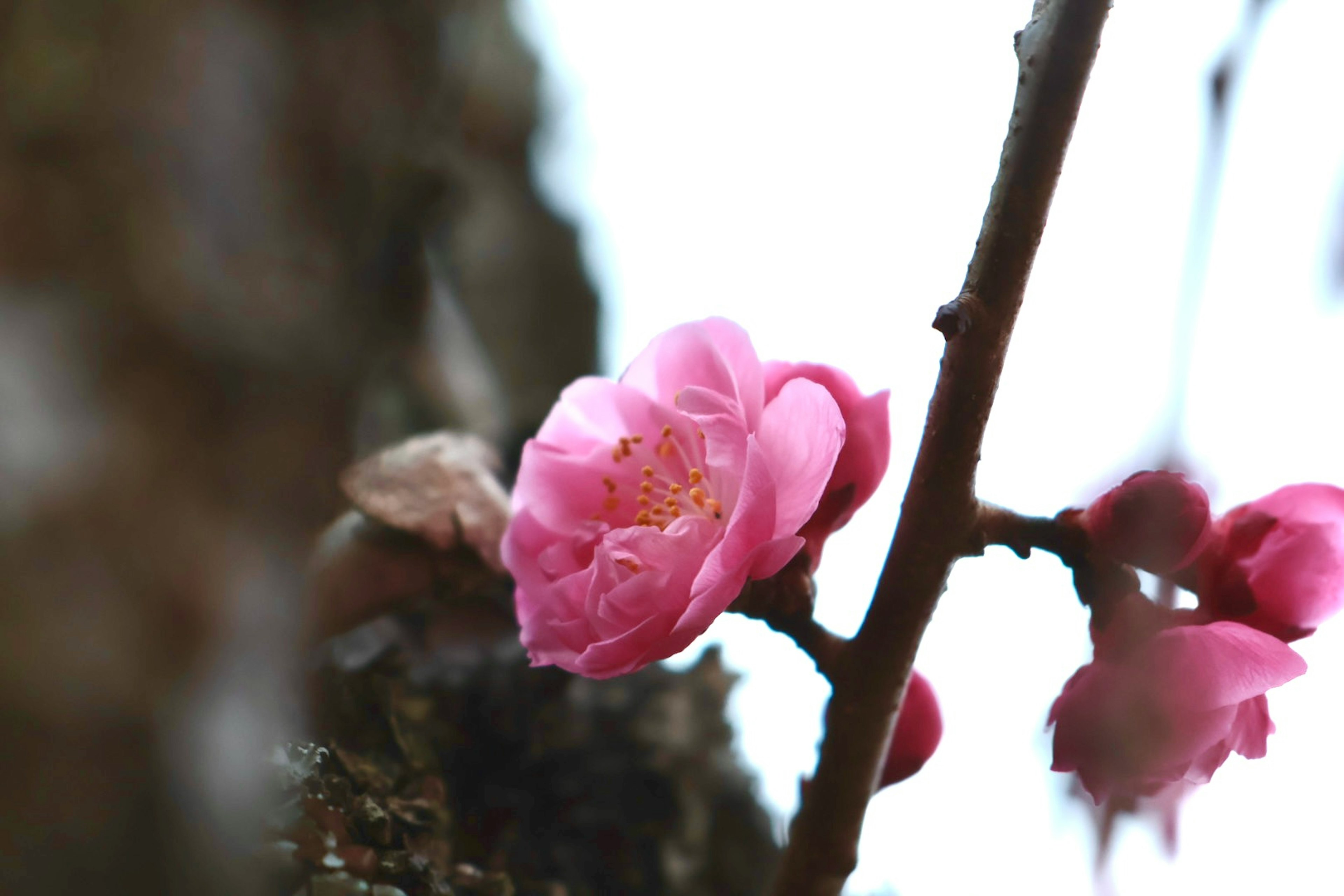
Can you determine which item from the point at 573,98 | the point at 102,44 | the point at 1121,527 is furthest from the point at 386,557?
the point at 573,98

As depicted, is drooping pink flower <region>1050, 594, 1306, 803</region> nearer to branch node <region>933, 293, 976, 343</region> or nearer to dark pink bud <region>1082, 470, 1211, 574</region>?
dark pink bud <region>1082, 470, 1211, 574</region>

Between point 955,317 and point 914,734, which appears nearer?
point 955,317

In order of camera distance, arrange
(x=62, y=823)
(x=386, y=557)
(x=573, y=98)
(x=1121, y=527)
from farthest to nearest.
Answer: (x=573, y=98)
(x=386, y=557)
(x=1121, y=527)
(x=62, y=823)

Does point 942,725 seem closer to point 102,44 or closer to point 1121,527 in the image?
point 1121,527

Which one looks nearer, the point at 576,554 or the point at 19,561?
the point at 19,561

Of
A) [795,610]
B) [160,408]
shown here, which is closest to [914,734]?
[795,610]

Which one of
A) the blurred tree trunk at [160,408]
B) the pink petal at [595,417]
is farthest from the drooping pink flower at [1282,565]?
the blurred tree trunk at [160,408]

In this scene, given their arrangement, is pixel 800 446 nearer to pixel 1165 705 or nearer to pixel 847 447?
pixel 847 447
